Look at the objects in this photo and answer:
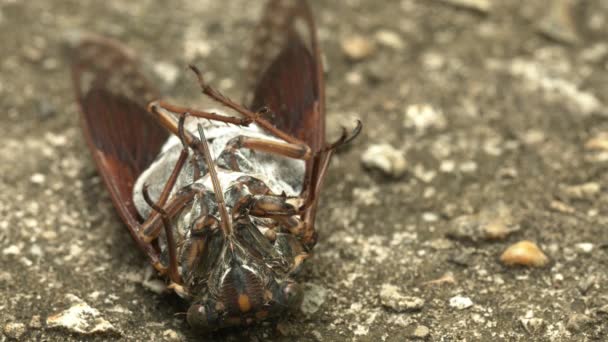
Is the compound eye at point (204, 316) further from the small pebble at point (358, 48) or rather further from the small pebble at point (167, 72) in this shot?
the small pebble at point (358, 48)

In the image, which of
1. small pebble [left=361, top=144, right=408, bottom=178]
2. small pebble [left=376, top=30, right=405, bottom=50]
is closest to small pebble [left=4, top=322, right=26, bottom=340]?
small pebble [left=361, top=144, right=408, bottom=178]

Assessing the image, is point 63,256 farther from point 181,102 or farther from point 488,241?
point 488,241

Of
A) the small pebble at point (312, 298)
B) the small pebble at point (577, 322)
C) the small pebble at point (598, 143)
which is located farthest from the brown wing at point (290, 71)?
the small pebble at point (598, 143)

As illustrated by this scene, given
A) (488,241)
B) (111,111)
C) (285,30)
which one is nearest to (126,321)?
(111,111)

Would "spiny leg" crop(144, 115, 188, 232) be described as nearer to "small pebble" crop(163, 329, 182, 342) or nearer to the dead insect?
the dead insect

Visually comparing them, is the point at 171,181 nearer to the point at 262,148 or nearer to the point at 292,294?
the point at 262,148

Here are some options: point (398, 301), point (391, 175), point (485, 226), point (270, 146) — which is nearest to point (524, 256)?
point (485, 226)
